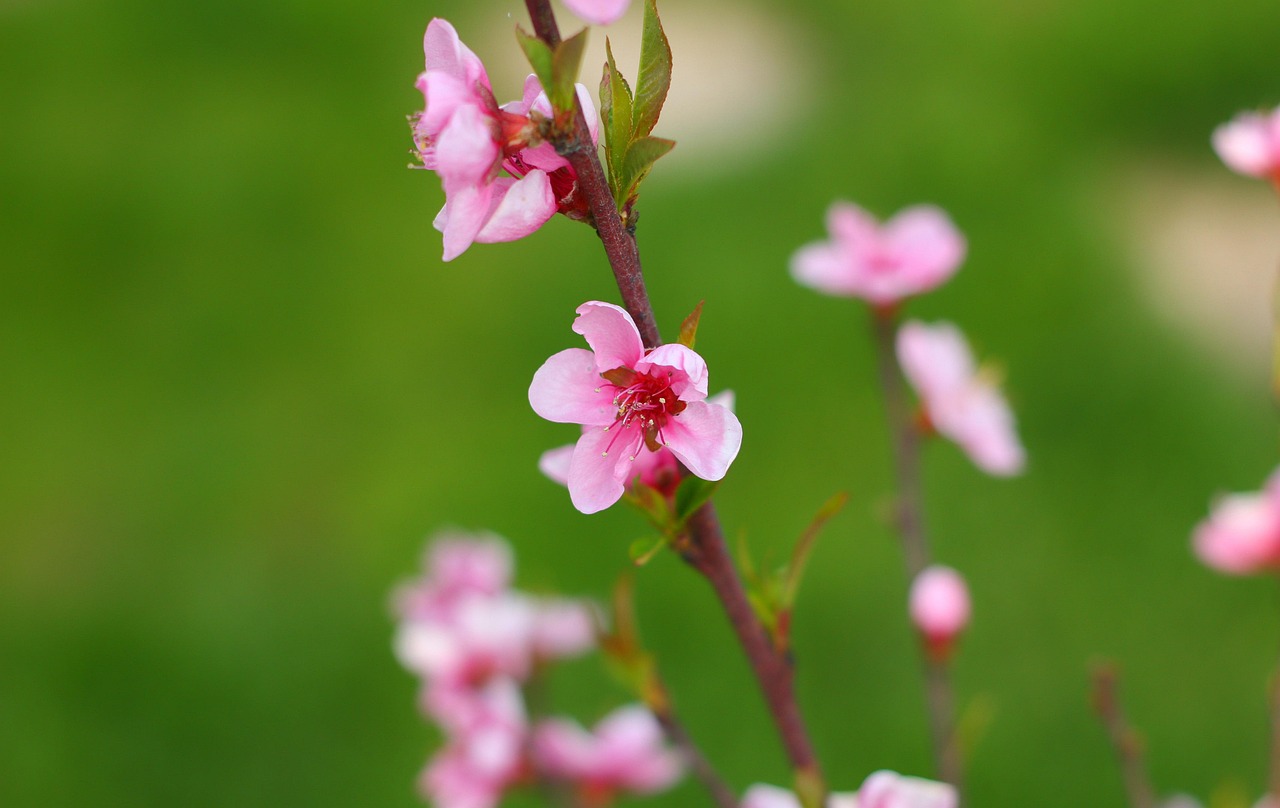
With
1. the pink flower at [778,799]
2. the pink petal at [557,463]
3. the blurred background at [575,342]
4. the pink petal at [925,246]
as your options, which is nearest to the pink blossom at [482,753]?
the pink flower at [778,799]

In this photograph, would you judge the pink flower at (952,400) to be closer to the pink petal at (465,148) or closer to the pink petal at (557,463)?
the pink petal at (557,463)

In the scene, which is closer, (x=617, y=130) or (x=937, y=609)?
(x=617, y=130)

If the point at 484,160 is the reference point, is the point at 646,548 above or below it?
below

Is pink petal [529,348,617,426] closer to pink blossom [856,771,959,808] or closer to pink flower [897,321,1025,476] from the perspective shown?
pink blossom [856,771,959,808]

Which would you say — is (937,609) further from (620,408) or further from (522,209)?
(522,209)

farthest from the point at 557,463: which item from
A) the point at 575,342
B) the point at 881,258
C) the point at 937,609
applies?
the point at 575,342

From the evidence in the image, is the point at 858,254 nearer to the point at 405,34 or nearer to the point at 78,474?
the point at 78,474
